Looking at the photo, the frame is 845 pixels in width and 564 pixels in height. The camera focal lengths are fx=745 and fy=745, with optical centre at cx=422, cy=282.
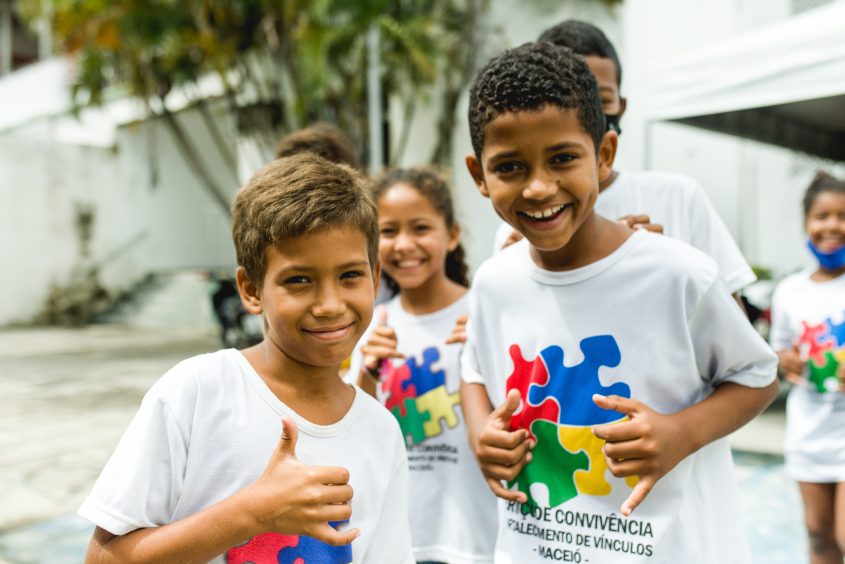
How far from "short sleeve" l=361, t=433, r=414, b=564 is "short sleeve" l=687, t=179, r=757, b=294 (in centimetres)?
89

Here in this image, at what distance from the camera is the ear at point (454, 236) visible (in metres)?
2.30

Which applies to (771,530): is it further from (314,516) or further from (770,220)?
(770,220)

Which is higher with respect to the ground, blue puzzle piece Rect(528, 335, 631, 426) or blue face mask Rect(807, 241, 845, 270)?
blue puzzle piece Rect(528, 335, 631, 426)

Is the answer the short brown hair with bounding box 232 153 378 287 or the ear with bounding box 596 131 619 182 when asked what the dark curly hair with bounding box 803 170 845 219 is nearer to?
the ear with bounding box 596 131 619 182

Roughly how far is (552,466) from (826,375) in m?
1.67

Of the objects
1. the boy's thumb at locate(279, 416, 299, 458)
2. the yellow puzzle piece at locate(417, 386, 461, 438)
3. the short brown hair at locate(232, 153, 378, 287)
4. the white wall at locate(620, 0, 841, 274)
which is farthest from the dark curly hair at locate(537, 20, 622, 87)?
the white wall at locate(620, 0, 841, 274)

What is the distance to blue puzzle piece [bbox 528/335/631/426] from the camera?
134 centimetres

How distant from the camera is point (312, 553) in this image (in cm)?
121

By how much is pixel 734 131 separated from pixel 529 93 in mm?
5747

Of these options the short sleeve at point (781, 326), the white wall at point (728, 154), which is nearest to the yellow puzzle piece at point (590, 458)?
the short sleeve at point (781, 326)

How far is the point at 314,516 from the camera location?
1.06m

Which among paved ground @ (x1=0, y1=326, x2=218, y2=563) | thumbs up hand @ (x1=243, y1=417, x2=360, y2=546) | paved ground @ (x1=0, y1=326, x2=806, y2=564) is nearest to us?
thumbs up hand @ (x1=243, y1=417, x2=360, y2=546)

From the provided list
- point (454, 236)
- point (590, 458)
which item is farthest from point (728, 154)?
point (590, 458)

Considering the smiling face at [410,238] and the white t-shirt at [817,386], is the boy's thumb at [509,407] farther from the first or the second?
the white t-shirt at [817,386]
